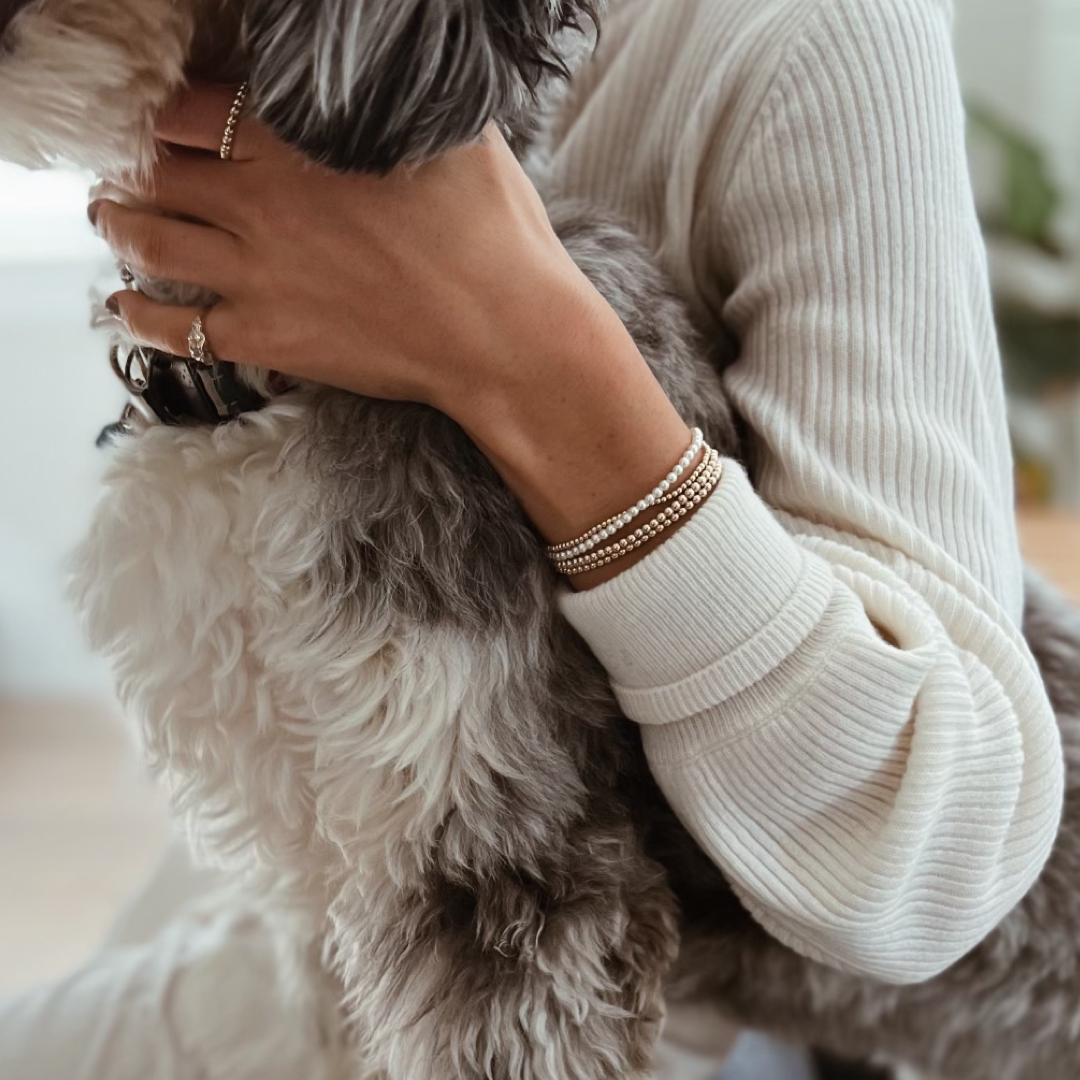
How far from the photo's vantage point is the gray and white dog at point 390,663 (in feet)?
2.11

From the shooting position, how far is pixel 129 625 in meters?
0.77

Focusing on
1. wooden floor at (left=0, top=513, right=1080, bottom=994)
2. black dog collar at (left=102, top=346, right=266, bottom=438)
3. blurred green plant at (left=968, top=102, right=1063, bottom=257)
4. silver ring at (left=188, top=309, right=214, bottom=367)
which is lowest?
wooden floor at (left=0, top=513, right=1080, bottom=994)

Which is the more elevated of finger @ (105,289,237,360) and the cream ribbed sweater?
finger @ (105,289,237,360)

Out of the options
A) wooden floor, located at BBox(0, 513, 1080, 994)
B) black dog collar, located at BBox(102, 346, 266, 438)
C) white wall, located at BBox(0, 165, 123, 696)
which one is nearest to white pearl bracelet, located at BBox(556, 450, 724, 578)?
black dog collar, located at BBox(102, 346, 266, 438)

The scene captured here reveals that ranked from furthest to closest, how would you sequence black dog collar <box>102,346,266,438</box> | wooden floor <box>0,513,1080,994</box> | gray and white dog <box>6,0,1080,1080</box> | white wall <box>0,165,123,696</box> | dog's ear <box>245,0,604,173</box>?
white wall <box>0,165,123,696</box> < wooden floor <box>0,513,1080,994</box> < black dog collar <box>102,346,266,438</box> < gray and white dog <box>6,0,1080,1080</box> < dog's ear <box>245,0,604,173</box>

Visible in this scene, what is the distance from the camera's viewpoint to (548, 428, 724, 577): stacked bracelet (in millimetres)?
733

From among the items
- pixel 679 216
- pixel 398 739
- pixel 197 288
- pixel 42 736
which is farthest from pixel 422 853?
pixel 42 736

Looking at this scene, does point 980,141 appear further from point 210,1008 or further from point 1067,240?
point 210,1008

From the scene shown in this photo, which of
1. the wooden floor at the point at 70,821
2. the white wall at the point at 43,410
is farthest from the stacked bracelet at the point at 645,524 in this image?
the white wall at the point at 43,410

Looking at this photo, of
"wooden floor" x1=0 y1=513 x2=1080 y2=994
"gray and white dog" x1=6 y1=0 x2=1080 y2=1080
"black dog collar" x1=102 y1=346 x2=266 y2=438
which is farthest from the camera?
"wooden floor" x1=0 y1=513 x2=1080 y2=994

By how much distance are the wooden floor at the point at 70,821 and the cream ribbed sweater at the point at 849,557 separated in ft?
3.92

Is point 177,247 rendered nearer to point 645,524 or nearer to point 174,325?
point 174,325

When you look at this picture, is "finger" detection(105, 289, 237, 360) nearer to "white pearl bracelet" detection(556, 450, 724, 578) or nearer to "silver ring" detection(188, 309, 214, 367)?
"silver ring" detection(188, 309, 214, 367)

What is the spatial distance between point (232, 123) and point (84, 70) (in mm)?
86
